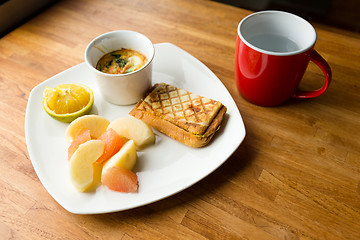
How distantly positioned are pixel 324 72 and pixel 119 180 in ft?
2.68

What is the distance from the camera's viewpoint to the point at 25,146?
1.16 m

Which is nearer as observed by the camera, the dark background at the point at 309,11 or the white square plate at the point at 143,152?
the white square plate at the point at 143,152

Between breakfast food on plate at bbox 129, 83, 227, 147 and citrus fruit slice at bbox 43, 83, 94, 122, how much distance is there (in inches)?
7.1

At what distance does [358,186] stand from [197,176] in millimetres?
530

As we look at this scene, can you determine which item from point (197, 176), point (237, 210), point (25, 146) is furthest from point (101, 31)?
point (237, 210)

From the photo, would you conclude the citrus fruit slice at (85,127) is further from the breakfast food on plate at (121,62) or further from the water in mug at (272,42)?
the water in mug at (272,42)

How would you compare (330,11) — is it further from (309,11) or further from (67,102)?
(67,102)

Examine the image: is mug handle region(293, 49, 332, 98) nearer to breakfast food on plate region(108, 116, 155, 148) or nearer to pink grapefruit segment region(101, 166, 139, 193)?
breakfast food on plate region(108, 116, 155, 148)

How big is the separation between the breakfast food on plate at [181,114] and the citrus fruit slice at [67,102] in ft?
0.59

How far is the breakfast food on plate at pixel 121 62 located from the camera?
1.24 meters

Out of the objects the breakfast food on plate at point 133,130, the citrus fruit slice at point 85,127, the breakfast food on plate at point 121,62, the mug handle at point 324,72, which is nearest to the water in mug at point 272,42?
the mug handle at point 324,72

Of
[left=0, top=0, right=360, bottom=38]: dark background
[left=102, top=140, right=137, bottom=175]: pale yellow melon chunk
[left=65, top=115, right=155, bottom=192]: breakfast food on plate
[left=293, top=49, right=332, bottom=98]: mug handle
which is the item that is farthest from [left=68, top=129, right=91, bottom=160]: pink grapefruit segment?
[left=0, top=0, right=360, bottom=38]: dark background

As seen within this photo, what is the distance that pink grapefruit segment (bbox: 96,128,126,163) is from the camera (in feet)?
3.34

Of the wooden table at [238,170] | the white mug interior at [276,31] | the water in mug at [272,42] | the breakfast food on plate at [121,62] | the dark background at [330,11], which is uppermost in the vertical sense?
the white mug interior at [276,31]
